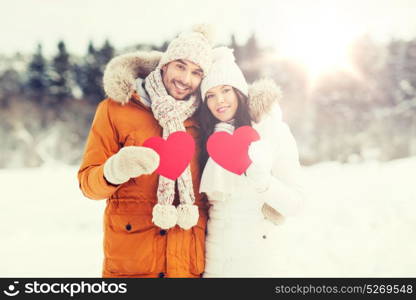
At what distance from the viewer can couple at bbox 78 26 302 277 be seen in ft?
4.56

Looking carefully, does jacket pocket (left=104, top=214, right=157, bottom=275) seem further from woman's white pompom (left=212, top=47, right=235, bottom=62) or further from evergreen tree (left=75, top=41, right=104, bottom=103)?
evergreen tree (left=75, top=41, right=104, bottom=103)

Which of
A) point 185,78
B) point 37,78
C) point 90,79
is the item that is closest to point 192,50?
point 185,78

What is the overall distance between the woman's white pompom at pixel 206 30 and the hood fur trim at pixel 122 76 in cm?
24

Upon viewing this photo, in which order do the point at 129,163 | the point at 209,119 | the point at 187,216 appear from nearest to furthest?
the point at 129,163 < the point at 187,216 < the point at 209,119

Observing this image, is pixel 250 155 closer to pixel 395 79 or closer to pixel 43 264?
pixel 43 264

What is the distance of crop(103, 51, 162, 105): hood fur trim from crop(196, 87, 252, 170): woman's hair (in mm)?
269

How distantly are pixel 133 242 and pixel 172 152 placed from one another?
0.35 meters

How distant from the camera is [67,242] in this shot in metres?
2.60

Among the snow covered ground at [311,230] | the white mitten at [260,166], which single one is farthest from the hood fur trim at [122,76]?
the snow covered ground at [311,230]

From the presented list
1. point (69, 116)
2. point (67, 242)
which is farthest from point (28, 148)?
point (67, 242)

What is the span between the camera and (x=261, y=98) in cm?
143

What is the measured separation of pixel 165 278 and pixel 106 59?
327 cm

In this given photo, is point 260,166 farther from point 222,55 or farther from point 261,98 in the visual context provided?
point 222,55

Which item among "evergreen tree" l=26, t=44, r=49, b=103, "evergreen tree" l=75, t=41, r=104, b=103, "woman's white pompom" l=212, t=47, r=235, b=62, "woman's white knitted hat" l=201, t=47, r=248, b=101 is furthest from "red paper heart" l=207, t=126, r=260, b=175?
"evergreen tree" l=26, t=44, r=49, b=103
